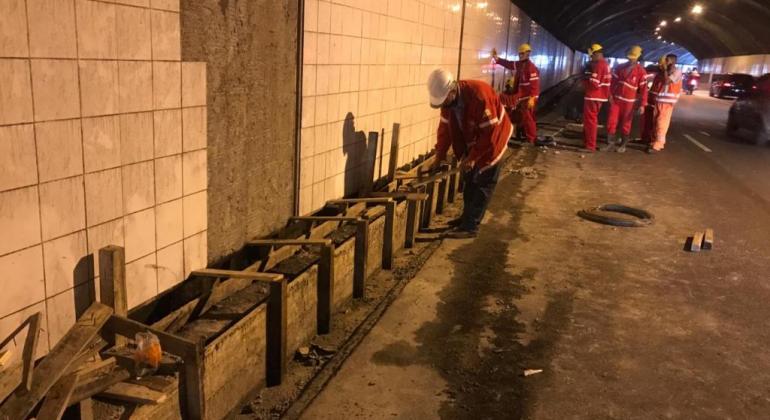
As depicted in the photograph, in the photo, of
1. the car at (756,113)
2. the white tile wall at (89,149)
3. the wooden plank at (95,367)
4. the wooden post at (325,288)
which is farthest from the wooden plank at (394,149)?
the car at (756,113)

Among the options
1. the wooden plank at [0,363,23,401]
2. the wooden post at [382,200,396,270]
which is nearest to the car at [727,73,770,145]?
the wooden post at [382,200,396,270]

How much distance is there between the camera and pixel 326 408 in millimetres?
3311

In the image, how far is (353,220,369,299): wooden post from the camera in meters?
4.64

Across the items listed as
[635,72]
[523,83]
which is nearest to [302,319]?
[523,83]

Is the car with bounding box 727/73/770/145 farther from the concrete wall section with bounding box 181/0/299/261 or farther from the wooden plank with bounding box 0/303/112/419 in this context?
the wooden plank with bounding box 0/303/112/419

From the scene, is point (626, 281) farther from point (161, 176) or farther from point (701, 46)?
point (701, 46)

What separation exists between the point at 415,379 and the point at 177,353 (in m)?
1.44

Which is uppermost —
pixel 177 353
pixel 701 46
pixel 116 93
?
pixel 701 46

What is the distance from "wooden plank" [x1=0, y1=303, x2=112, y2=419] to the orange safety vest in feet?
38.7

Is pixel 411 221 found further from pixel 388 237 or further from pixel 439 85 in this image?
pixel 439 85

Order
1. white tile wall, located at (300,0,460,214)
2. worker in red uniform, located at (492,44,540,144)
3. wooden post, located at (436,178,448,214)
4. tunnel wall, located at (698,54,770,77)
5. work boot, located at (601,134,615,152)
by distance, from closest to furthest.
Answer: white tile wall, located at (300,0,460,214), wooden post, located at (436,178,448,214), worker in red uniform, located at (492,44,540,144), work boot, located at (601,134,615,152), tunnel wall, located at (698,54,770,77)

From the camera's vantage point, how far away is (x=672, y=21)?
42.1 m

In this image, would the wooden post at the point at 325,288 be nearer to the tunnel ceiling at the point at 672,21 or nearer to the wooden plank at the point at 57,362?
the wooden plank at the point at 57,362

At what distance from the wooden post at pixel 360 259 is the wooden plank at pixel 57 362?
210 centimetres
